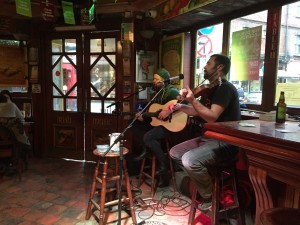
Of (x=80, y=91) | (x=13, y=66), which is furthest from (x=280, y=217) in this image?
(x=13, y=66)

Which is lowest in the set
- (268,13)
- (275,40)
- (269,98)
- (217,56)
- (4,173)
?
(4,173)

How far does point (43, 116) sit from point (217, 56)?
329cm

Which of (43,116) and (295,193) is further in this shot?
(43,116)

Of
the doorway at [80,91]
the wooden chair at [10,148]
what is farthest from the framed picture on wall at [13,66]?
the wooden chair at [10,148]

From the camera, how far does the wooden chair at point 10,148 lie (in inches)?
139

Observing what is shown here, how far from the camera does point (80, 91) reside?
428 cm

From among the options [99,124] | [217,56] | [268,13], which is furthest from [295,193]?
[99,124]

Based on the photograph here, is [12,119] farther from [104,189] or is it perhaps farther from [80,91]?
[104,189]

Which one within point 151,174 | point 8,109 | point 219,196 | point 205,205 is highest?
point 8,109

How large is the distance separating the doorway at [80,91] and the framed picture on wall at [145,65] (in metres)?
0.32

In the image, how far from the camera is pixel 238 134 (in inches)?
59.6

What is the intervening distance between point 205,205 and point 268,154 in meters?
0.98

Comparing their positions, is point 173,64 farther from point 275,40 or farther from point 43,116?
point 43,116

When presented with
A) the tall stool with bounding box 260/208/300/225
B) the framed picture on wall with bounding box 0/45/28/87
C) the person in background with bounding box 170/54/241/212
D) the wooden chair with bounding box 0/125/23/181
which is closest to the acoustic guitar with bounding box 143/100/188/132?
the person in background with bounding box 170/54/241/212
